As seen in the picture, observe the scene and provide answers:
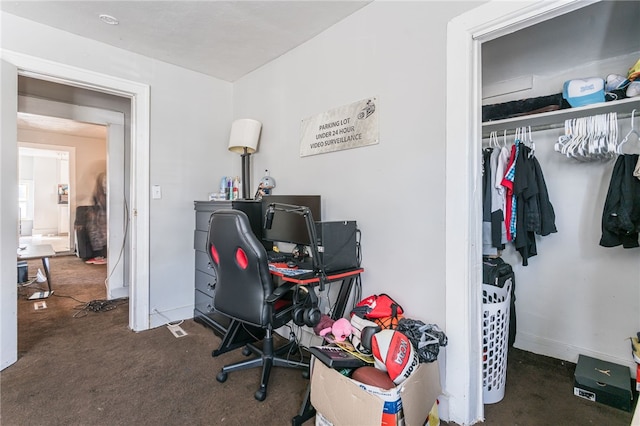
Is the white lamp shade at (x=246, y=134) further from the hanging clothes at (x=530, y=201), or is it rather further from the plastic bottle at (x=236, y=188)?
the hanging clothes at (x=530, y=201)

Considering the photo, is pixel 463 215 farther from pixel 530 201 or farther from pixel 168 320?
pixel 168 320

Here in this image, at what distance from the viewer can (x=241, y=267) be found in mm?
1715

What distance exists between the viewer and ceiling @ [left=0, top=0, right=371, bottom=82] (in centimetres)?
197

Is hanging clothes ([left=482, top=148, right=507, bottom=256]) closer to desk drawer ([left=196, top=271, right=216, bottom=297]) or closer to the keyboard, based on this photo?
the keyboard

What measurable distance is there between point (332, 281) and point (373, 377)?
2.03ft

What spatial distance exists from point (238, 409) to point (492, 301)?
1593 mm

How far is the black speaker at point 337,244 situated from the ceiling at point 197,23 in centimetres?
144

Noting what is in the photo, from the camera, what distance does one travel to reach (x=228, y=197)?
9.87 feet

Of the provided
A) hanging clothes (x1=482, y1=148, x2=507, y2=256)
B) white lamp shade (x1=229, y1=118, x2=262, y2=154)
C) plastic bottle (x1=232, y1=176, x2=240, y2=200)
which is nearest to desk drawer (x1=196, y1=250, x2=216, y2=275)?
plastic bottle (x1=232, y1=176, x2=240, y2=200)

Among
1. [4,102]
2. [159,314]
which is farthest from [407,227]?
[4,102]

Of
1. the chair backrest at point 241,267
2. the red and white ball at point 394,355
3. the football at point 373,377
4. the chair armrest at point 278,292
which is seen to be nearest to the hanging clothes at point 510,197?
the red and white ball at point 394,355

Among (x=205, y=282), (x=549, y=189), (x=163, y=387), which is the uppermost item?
(x=549, y=189)

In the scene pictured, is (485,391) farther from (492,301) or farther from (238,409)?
(238,409)

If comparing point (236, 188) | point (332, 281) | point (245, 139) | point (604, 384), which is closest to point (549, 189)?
point (604, 384)
